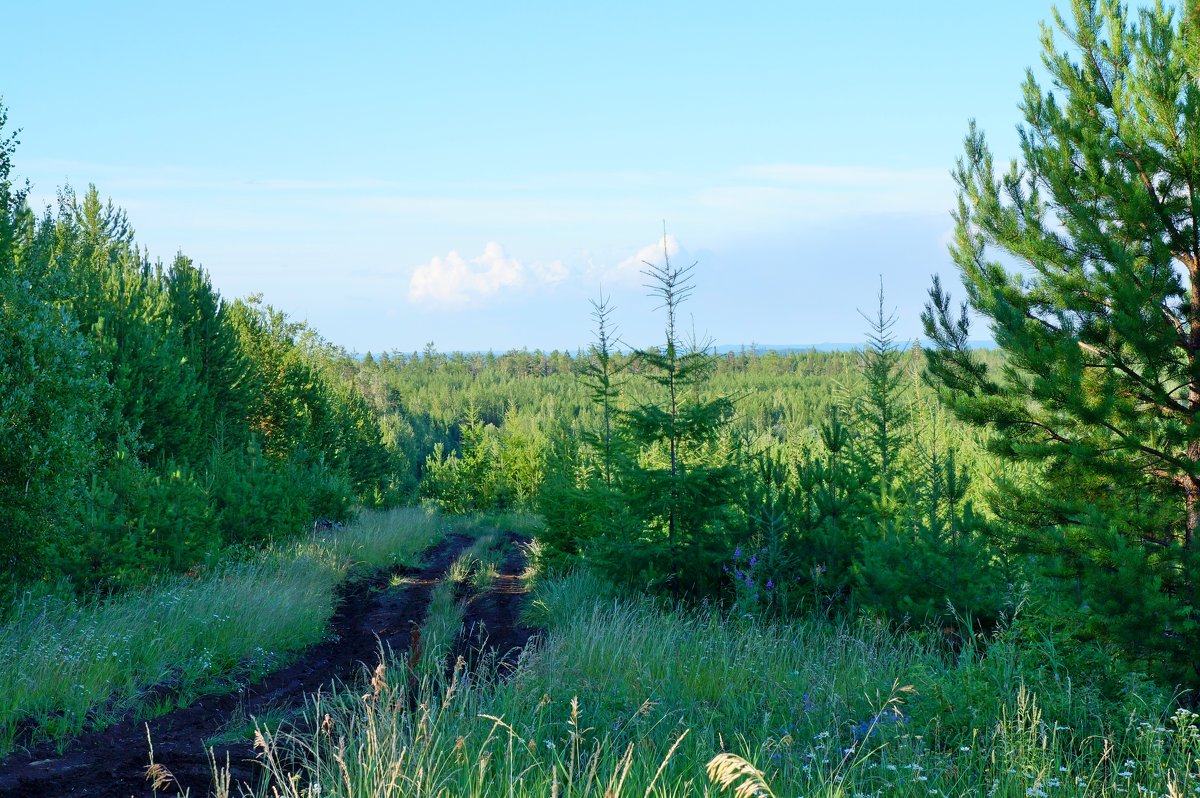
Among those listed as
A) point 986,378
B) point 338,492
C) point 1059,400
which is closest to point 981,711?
point 1059,400

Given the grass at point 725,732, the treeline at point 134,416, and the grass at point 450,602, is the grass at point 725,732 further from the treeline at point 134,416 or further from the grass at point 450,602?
the treeline at point 134,416

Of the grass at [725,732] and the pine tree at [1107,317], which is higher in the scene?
the pine tree at [1107,317]

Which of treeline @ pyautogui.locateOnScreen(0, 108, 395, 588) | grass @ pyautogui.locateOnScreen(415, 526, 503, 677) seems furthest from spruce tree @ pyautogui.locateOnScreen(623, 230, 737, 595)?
treeline @ pyautogui.locateOnScreen(0, 108, 395, 588)

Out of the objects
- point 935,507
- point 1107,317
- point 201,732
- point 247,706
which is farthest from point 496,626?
point 1107,317

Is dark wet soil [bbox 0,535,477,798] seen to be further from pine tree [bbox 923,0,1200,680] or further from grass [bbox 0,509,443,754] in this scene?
pine tree [bbox 923,0,1200,680]

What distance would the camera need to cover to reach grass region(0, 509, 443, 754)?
Result: 24.3 ft

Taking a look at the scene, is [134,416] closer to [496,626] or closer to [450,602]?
[450,602]

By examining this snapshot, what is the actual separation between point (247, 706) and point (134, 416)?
11227mm

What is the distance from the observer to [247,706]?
27.1 feet

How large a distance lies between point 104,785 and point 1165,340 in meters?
8.82

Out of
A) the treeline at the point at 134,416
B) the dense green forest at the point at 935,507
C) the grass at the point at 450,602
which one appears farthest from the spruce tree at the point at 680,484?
the treeline at the point at 134,416

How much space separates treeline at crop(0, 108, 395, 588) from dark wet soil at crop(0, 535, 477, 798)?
9.37 ft

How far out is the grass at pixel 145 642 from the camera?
7.41 metres

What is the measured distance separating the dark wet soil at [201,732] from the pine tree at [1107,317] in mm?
6258
